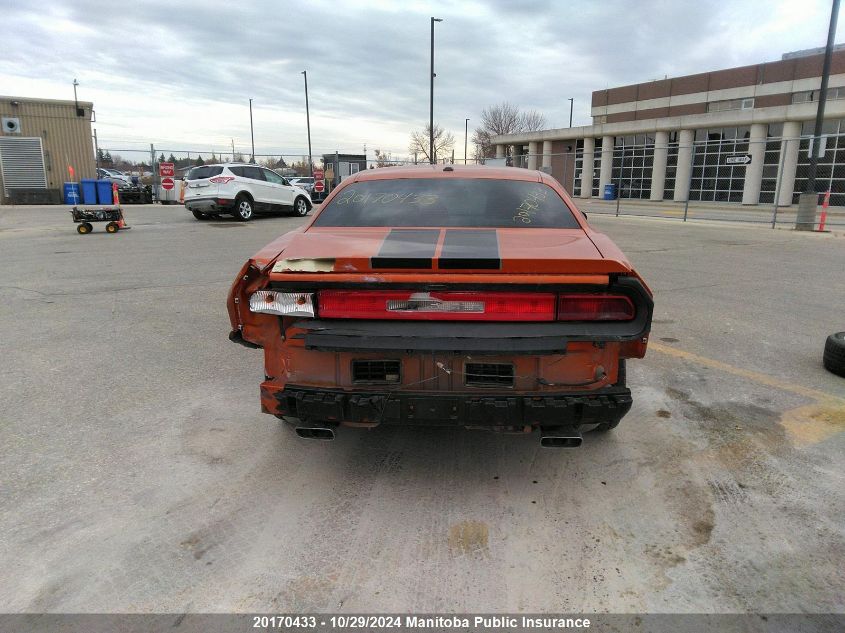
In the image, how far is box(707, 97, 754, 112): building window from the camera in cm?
3903

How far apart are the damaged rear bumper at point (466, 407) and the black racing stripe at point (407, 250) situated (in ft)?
2.04

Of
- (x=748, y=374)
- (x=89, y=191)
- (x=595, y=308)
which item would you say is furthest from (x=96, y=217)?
(x=595, y=308)

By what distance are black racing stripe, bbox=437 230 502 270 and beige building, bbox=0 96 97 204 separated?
28.2 m

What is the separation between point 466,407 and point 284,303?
102cm

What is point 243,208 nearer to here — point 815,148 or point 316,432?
point 815,148

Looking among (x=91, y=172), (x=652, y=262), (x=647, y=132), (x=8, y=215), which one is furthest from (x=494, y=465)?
(x=647, y=132)

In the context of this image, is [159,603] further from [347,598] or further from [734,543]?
[734,543]

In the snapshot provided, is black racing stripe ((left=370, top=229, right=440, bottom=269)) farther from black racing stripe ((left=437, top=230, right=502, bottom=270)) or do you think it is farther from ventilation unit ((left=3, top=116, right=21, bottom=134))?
ventilation unit ((left=3, top=116, right=21, bottom=134))

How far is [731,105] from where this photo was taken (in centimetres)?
4006

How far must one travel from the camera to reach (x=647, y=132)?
35.1 m

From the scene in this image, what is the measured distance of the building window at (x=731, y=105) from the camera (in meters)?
39.0

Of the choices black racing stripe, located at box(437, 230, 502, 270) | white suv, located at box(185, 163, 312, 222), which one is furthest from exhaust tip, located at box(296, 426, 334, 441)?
white suv, located at box(185, 163, 312, 222)

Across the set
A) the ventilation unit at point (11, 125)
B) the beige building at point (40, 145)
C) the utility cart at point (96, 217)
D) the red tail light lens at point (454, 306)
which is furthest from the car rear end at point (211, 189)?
the red tail light lens at point (454, 306)

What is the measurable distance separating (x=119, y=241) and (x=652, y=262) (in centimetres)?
1186
